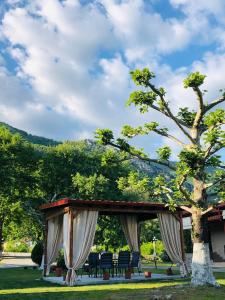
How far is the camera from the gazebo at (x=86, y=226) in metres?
14.2

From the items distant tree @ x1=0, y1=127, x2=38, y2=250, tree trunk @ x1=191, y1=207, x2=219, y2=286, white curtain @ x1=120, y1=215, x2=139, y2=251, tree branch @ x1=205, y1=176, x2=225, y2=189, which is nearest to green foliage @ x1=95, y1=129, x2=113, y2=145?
tree branch @ x1=205, y1=176, x2=225, y2=189

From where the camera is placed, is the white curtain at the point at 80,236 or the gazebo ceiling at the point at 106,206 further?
the gazebo ceiling at the point at 106,206

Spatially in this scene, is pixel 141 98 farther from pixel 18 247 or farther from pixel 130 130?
pixel 18 247

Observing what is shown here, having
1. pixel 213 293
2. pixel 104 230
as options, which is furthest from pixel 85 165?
pixel 213 293

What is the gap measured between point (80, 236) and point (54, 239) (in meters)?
2.54

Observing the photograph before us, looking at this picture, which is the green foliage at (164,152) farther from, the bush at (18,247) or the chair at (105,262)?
the bush at (18,247)

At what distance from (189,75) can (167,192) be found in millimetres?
3973

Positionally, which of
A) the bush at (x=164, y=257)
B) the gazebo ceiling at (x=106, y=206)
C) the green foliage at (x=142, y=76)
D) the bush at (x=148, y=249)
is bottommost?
the bush at (x=164, y=257)

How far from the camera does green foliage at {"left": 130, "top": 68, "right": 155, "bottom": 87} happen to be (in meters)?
12.5

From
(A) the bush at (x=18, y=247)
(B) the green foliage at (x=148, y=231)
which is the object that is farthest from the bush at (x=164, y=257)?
(A) the bush at (x=18, y=247)

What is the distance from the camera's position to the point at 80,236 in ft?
47.3

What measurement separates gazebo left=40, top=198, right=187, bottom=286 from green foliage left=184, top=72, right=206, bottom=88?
5.76 metres

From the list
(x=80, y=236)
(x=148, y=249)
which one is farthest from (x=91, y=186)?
(x=80, y=236)

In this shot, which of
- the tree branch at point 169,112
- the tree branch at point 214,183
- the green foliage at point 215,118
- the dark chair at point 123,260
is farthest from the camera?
the dark chair at point 123,260
